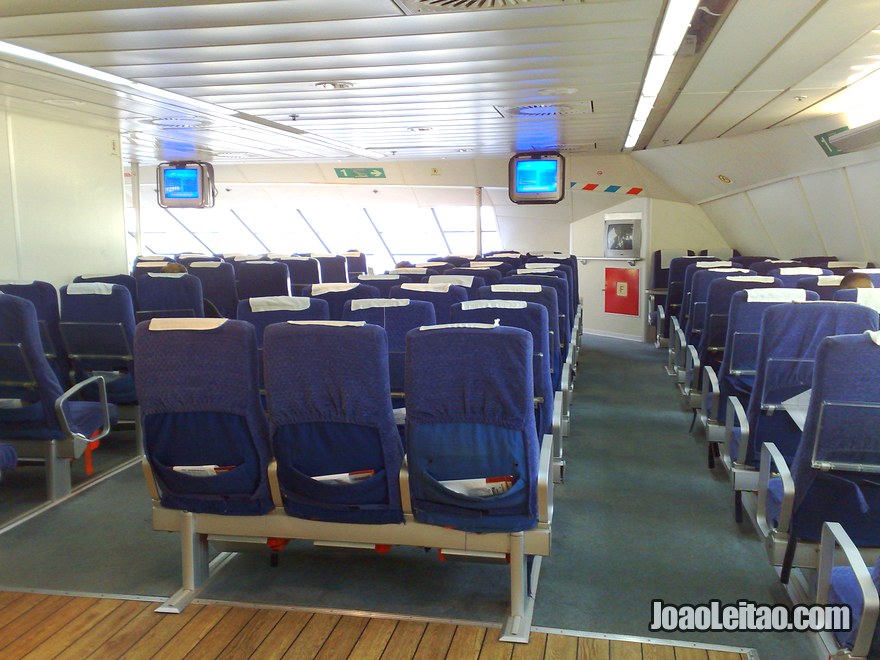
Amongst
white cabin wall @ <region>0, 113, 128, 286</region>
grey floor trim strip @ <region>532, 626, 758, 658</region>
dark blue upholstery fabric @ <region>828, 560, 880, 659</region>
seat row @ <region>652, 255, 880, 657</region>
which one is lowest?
grey floor trim strip @ <region>532, 626, 758, 658</region>

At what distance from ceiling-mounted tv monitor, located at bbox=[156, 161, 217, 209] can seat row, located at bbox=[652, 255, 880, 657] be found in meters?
10.5

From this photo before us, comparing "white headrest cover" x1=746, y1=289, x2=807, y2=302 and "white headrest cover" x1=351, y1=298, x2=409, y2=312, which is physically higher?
"white headrest cover" x1=746, y1=289, x2=807, y2=302

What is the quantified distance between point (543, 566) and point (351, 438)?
54.7 inches

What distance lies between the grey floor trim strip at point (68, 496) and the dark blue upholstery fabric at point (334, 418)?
2.29m

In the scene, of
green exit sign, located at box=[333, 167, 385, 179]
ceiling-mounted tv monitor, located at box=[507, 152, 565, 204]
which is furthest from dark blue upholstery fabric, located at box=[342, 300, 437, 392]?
green exit sign, located at box=[333, 167, 385, 179]

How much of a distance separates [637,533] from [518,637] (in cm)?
143

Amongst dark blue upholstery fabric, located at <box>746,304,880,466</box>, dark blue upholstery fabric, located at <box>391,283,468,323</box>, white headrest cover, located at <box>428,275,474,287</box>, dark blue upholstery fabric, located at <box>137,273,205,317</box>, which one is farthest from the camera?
dark blue upholstery fabric, located at <box>137,273,205,317</box>

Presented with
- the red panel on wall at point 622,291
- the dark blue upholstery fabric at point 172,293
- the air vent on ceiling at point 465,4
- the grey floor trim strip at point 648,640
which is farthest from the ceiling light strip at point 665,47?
the red panel on wall at point 622,291

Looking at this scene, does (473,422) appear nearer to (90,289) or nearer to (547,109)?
(90,289)

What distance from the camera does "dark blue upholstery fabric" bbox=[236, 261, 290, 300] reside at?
29.0ft

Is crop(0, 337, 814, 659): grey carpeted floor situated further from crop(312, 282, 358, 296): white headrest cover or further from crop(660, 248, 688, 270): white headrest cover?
crop(660, 248, 688, 270): white headrest cover

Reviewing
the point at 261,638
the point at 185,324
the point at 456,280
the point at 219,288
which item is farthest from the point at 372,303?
the point at 219,288

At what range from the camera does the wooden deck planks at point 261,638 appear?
3.00 meters

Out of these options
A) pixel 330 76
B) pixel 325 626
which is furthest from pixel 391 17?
pixel 325 626
